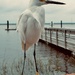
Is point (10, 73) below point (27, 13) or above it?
below

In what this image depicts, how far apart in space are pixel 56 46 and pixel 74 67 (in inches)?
324

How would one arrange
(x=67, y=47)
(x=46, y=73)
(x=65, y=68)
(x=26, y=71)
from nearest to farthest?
1. (x=46, y=73)
2. (x=26, y=71)
3. (x=65, y=68)
4. (x=67, y=47)

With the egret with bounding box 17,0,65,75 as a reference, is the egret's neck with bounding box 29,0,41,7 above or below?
above

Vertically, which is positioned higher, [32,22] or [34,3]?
[34,3]

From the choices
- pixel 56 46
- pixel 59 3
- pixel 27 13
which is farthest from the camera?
pixel 56 46

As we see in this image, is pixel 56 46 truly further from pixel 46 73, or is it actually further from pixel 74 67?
pixel 46 73

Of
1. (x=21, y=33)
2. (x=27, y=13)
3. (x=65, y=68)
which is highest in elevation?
(x=27, y=13)

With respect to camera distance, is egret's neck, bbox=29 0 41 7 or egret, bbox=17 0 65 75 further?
egret's neck, bbox=29 0 41 7

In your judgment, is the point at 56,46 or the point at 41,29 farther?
the point at 56,46

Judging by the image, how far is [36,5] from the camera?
6148 mm

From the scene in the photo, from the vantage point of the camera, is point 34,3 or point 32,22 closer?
point 32,22

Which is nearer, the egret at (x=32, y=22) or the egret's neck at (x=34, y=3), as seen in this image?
the egret at (x=32, y=22)

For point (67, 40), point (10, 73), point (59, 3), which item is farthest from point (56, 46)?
point (59, 3)

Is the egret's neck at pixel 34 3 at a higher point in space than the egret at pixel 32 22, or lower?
higher
